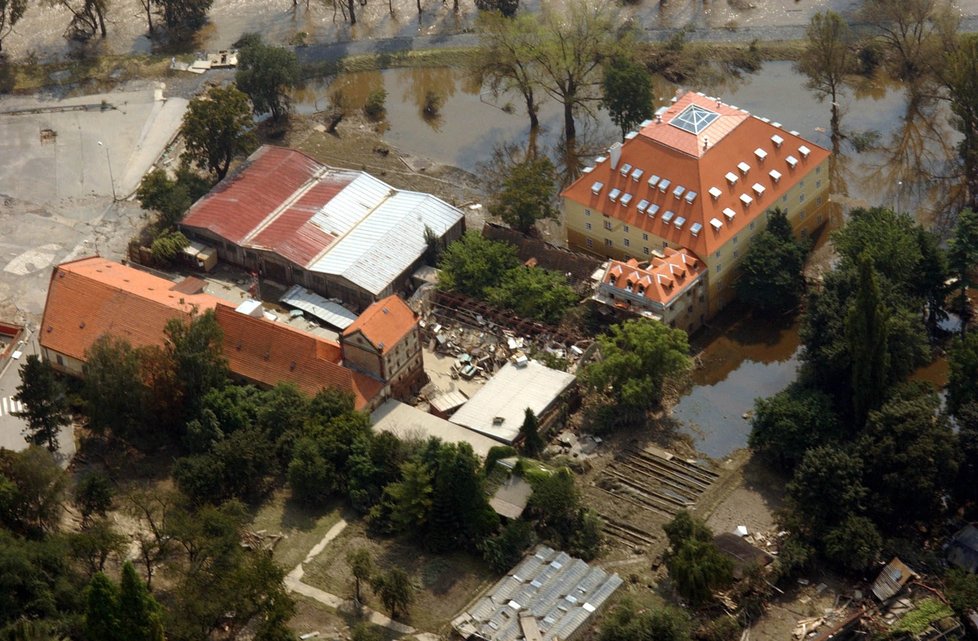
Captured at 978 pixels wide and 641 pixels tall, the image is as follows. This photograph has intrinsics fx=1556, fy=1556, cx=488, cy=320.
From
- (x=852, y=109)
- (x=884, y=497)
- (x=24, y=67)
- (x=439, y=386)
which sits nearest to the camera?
(x=884, y=497)

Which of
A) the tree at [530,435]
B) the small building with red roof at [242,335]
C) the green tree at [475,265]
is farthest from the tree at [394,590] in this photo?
the green tree at [475,265]

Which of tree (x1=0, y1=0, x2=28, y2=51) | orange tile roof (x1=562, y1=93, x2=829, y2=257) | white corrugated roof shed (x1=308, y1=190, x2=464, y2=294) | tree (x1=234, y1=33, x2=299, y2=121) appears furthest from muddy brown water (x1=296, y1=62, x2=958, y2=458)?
tree (x1=0, y1=0, x2=28, y2=51)

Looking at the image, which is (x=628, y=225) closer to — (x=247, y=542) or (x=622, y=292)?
(x=622, y=292)

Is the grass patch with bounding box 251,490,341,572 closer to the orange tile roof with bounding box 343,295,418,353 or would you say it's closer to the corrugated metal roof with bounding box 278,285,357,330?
the orange tile roof with bounding box 343,295,418,353

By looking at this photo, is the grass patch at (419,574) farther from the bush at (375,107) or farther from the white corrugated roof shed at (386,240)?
the bush at (375,107)

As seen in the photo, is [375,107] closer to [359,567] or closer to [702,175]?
[702,175]

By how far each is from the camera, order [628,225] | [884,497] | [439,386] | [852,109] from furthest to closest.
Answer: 1. [852,109]
2. [628,225]
3. [439,386]
4. [884,497]

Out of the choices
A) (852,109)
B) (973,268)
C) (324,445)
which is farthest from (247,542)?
(852,109)
